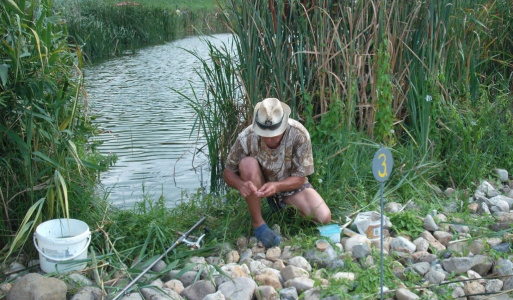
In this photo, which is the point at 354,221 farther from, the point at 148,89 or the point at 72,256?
the point at 148,89

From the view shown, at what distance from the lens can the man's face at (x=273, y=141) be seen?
3916mm

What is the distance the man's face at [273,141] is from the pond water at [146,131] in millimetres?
1129

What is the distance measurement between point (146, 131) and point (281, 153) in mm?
4002

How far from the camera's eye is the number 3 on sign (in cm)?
280

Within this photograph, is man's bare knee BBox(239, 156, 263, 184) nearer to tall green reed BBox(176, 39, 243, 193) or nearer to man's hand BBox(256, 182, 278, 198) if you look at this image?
man's hand BBox(256, 182, 278, 198)

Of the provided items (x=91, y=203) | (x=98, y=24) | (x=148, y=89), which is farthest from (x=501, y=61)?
(x=98, y=24)

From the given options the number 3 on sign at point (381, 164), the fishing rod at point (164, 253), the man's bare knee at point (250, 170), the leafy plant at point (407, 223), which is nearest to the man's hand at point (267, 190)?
the man's bare knee at point (250, 170)

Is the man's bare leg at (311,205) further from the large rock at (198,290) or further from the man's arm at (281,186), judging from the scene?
the large rock at (198,290)

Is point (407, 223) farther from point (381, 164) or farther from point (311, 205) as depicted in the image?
point (381, 164)

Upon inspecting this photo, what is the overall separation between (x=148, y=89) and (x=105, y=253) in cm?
720

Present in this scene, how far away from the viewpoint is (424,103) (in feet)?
16.2

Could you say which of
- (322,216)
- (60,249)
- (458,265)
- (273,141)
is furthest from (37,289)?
(458,265)

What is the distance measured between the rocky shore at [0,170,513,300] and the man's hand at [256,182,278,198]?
1.14 feet

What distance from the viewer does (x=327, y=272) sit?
333 cm
